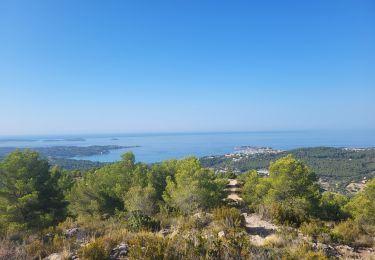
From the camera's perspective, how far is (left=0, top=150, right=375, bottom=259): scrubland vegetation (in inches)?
207

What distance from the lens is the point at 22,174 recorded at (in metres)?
16.2

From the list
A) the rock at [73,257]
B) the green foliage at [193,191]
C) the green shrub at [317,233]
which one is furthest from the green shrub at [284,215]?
the rock at [73,257]

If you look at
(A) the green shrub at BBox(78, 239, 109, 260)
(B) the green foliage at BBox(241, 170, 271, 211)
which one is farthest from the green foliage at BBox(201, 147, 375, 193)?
(A) the green shrub at BBox(78, 239, 109, 260)

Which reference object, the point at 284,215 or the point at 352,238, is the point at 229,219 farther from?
the point at 352,238

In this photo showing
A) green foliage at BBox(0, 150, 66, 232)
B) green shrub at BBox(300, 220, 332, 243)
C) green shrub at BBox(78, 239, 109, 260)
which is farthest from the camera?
green foliage at BBox(0, 150, 66, 232)

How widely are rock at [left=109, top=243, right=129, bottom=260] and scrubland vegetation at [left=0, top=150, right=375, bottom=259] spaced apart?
22mm

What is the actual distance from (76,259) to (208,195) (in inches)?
416

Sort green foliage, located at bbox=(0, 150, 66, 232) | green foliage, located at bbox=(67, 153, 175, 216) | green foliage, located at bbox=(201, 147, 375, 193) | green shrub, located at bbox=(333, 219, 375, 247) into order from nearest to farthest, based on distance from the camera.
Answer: green shrub, located at bbox=(333, 219, 375, 247) < green foliage, located at bbox=(0, 150, 66, 232) < green foliage, located at bbox=(67, 153, 175, 216) < green foliage, located at bbox=(201, 147, 375, 193)

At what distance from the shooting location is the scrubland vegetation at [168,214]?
527 cm

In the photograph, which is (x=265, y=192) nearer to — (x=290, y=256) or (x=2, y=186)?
(x=290, y=256)

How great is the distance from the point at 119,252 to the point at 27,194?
13518 mm

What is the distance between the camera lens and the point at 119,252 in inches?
211

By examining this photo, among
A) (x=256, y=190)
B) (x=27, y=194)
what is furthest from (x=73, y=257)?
(x=256, y=190)

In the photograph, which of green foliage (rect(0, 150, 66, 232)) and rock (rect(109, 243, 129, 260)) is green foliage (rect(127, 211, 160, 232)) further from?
green foliage (rect(0, 150, 66, 232))
